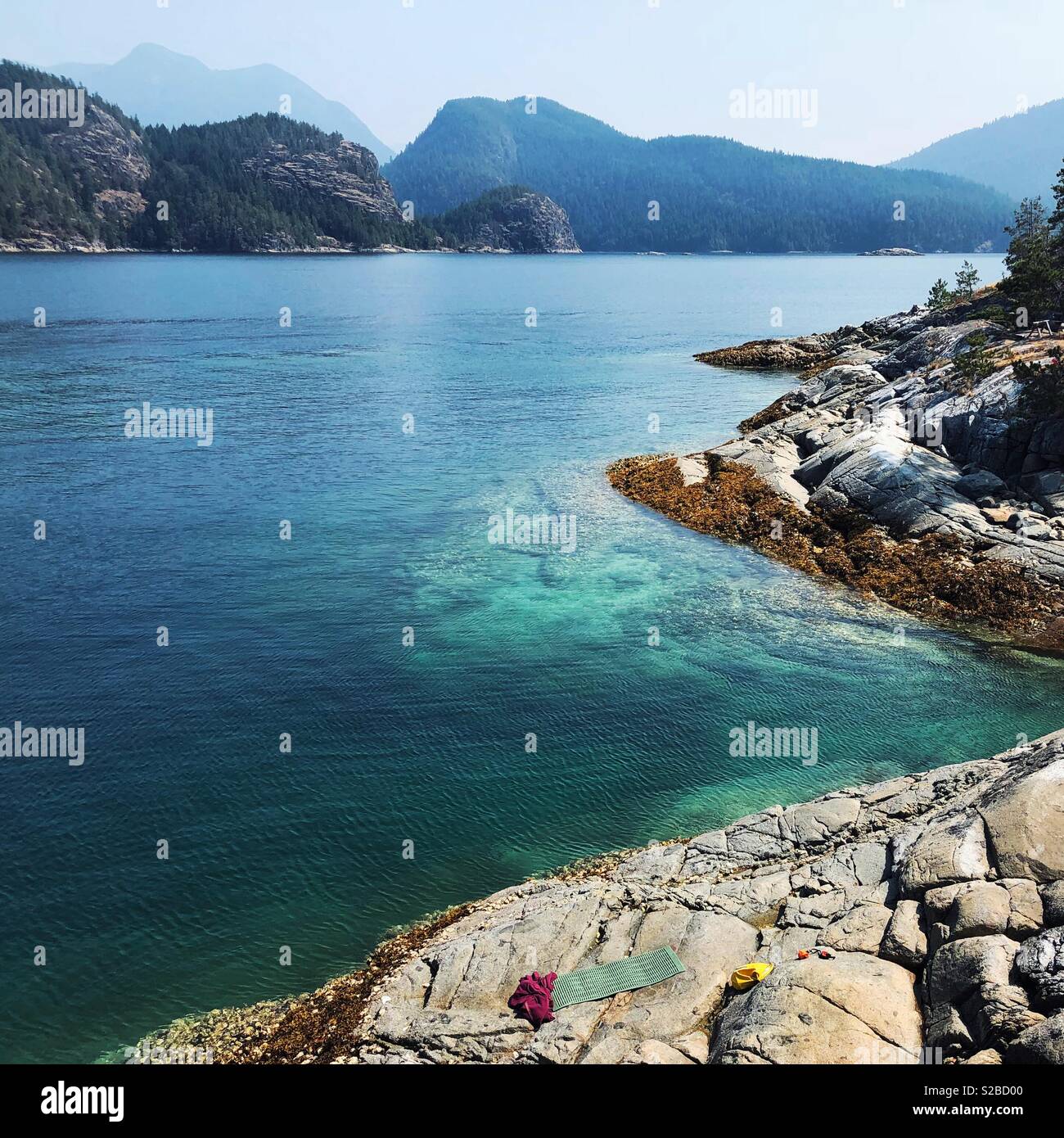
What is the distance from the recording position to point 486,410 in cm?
6988

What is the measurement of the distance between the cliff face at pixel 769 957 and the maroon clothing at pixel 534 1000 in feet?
0.61

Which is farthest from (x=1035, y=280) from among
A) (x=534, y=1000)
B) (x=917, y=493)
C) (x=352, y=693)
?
(x=534, y=1000)

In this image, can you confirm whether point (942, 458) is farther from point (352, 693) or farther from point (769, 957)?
point (769, 957)

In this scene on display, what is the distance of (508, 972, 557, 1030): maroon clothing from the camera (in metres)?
14.9

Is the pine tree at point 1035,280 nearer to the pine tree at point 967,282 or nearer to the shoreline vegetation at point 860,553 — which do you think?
the pine tree at point 967,282

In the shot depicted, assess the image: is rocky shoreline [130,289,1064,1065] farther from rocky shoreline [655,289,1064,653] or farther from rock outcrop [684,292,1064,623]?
rock outcrop [684,292,1064,623]

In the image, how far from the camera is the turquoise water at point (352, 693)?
18797mm

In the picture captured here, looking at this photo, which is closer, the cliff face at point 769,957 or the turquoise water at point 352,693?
the cliff face at point 769,957

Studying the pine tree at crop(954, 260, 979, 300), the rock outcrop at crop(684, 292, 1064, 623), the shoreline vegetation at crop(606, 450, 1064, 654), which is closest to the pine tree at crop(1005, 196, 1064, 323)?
the rock outcrop at crop(684, 292, 1064, 623)

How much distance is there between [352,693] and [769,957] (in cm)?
1551

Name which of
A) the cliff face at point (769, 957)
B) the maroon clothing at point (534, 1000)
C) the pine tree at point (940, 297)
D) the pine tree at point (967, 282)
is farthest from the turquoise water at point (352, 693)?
the pine tree at point (967, 282)

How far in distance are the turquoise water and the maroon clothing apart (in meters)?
4.21
